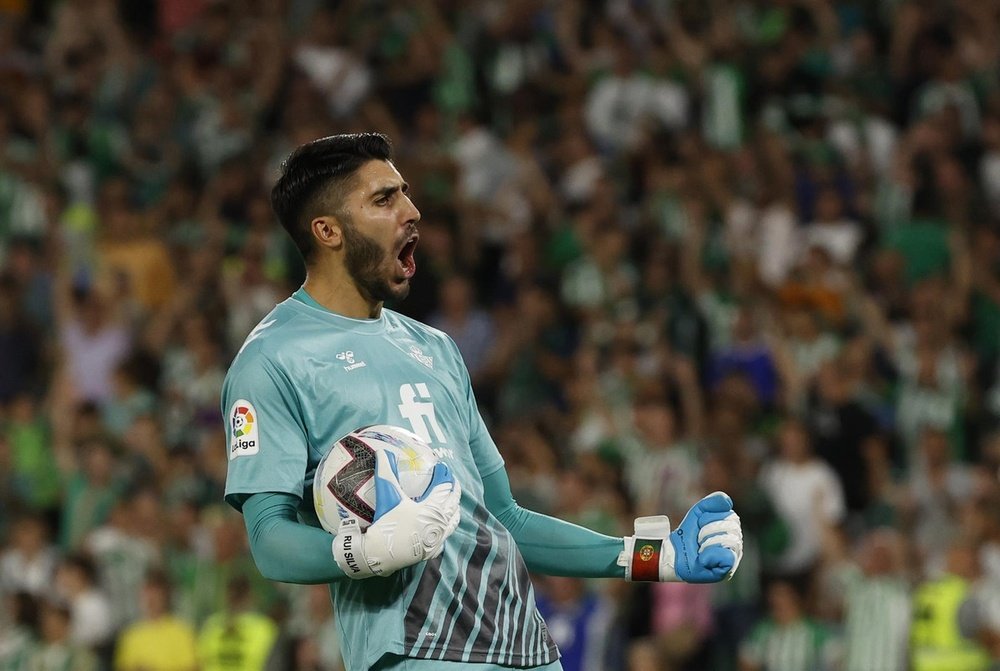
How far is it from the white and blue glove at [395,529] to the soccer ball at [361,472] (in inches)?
0.9

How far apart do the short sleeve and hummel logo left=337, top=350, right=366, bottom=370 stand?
138 mm

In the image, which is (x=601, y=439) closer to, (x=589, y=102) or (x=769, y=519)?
(x=769, y=519)

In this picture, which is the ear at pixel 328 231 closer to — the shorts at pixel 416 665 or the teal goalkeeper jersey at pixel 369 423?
the teal goalkeeper jersey at pixel 369 423

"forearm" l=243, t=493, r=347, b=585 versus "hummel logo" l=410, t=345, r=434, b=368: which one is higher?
"hummel logo" l=410, t=345, r=434, b=368

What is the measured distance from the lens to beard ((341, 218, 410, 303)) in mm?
3826

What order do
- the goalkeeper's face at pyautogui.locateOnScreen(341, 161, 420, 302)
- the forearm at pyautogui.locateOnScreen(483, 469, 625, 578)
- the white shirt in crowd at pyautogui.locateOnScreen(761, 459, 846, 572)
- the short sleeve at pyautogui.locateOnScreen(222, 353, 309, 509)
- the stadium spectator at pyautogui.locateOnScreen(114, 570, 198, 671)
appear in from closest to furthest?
1. the short sleeve at pyautogui.locateOnScreen(222, 353, 309, 509)
2. the goalkeeper's face at pyautogui.locateOnScreen(341, 161, 420, 302)
3. the forearm at pyautogui.locateOnScreen(483, 469, 625, 578)
4. the white shirt in crowd at pyautogui.locateOnScreen(761, 459, 846, 572)
5. the stadium spectator at pyautogui.locateOnScreen(114, 570, 198, 671)

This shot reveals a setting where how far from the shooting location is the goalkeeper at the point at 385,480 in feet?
11.2

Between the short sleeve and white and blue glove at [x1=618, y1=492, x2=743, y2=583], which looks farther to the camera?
white and blue glove at [x1=618, y1=492, x2=743, y2=583]

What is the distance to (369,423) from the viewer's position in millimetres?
3650

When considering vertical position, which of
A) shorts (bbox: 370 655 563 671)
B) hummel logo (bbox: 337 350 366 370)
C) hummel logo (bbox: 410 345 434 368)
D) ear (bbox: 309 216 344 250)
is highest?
ear (bbox: 309 216 344 250)

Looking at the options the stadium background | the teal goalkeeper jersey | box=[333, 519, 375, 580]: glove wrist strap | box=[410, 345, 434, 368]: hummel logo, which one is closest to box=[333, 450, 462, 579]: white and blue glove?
box=[333, 519, 375, 580]: glove wrist strap

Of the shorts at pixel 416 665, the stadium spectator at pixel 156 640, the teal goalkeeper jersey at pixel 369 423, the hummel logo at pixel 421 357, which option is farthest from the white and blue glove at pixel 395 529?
the stadium spectator at pixel 156 640

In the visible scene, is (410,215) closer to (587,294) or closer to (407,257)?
(407,257)

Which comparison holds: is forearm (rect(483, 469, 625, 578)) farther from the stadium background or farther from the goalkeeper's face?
the stadium background
